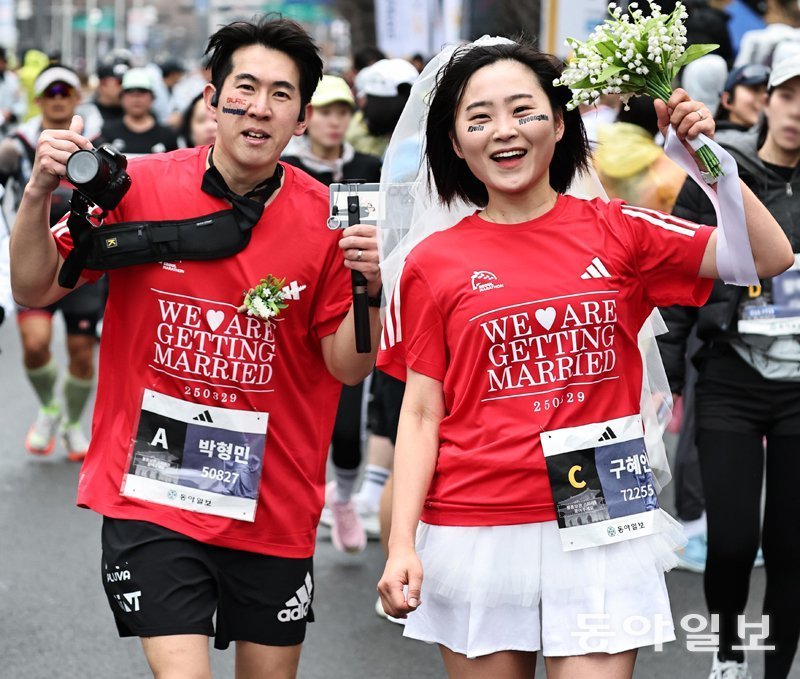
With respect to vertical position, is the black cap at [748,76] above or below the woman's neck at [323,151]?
above

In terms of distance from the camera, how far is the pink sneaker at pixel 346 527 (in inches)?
274

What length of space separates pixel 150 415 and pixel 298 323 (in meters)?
0.46

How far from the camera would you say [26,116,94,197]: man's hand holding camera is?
3.64 meters

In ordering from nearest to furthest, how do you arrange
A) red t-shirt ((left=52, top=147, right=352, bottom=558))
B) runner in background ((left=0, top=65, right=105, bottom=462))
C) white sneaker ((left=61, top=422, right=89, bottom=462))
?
1. red t-shirt ((left=52, top=147, right=352, bottom=558))
2. runner in background ((left=0, top=65, right=105, bottom=462))
3. white sneaker ((left=61, top=422, right=89, bottom=462))

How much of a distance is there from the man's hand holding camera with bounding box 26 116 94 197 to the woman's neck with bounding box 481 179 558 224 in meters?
1.03

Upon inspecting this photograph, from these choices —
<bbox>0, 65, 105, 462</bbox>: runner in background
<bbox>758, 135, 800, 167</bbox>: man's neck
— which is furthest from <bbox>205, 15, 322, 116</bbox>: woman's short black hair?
<bbox>0, 65, 105, 462</bbox>: runner in background

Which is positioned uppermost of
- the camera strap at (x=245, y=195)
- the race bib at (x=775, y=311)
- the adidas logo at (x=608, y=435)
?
the camera strap at (x=245, y=195)

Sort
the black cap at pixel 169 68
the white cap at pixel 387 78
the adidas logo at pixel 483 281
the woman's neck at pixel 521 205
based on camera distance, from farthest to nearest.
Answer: the black cap at pixel 169 68 → the white cap at pixel 387 78 → the woman's neck at pixel 521 205 → the adidas logo at pixel 483 281

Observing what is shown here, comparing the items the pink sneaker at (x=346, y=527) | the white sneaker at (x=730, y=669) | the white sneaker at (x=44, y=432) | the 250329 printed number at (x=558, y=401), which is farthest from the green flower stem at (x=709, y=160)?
the white sneaker at (x=44, y=432)

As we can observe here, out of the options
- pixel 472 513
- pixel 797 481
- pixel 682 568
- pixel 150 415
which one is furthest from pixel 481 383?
pixel 682 568

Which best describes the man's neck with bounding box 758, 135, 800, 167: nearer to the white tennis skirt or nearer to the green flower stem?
the green flower stem

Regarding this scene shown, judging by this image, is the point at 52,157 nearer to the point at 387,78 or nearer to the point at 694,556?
the point at 387,78

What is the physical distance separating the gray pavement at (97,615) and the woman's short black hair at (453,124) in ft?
8.19

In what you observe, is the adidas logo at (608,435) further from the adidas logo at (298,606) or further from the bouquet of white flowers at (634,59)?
the adidas logo at (298,606)
